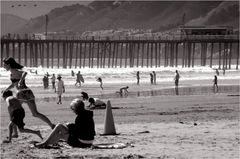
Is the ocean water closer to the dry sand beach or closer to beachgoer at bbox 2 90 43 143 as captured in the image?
the dry sand beach

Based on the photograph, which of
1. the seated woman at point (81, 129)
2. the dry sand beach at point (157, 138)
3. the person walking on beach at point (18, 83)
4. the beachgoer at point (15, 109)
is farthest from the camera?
the beachgoer at point (15, 109)

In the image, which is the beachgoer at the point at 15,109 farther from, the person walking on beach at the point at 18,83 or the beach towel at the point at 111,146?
the beach towel at the point at 111,146

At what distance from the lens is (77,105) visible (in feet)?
27.8

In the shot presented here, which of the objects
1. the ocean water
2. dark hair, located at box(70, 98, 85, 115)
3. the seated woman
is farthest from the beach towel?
the ocean water

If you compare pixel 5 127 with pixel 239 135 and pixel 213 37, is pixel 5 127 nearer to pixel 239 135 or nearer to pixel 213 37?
pixel 239 135

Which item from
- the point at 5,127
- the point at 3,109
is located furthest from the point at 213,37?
the point at 5,127

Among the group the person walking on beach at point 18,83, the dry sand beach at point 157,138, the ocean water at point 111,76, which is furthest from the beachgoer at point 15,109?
the ocean water at point 111,76

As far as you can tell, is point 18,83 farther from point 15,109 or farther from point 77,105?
point 77,105

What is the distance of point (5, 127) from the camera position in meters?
13.7

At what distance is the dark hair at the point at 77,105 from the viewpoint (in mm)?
8422

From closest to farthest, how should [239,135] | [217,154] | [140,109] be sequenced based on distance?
[217,154], [239,135], [140,109]

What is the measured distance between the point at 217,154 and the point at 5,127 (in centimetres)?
582

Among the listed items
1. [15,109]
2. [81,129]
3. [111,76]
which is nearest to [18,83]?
[15,109]

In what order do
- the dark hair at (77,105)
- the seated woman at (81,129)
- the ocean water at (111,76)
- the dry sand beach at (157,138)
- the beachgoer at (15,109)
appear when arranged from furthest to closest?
the ocean water at (111,76) < the beachgoer at (15,109) < the dry sand beach at (157,138) < the seated woman at (81,129) < the dark hair at (77,105)
